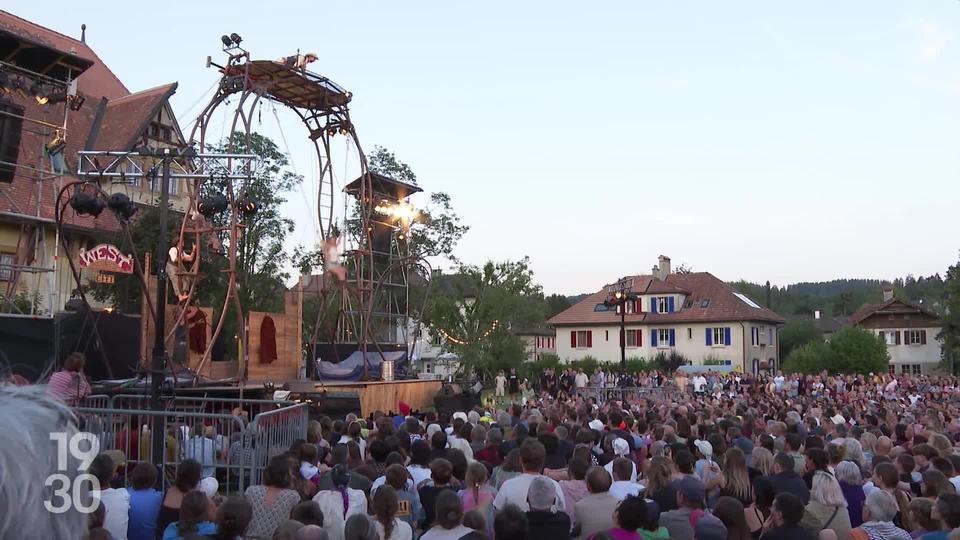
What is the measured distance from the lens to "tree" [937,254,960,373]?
5432cm

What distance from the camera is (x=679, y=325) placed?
5706 cm

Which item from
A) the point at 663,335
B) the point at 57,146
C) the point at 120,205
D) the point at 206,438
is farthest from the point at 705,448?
the point at 663,335

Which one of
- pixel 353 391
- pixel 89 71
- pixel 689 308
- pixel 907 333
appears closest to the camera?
pixel 353 391

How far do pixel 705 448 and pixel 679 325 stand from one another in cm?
5032

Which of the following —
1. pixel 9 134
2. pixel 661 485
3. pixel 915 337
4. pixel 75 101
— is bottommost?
pixel 661 485

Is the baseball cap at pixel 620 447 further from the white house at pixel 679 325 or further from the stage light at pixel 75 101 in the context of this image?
the white house at pixel 679 325

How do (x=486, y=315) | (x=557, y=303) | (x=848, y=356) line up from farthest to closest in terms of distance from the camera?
(x=557, y=303)
(x=848, y=356)
(x=486, y=315)

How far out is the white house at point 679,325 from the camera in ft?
184

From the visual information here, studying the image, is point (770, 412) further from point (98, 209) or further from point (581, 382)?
point (581, 382)

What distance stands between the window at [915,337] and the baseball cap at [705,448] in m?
66.2

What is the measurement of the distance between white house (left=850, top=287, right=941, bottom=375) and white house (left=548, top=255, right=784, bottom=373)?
1222 cm

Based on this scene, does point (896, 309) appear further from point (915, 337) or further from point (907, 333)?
point (915, 337)

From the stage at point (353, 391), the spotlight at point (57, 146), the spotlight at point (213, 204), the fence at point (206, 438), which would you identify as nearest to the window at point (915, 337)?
the stage at point (353, 391)

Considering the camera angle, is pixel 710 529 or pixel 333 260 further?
pixel 333 260
